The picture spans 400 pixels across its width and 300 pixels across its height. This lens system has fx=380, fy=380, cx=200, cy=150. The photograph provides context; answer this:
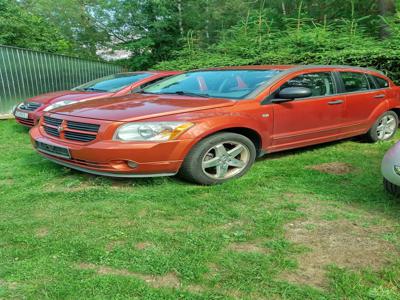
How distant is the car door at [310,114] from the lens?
4.70 m

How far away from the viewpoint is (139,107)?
4.18 m

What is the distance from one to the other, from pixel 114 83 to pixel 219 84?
11.7 feet

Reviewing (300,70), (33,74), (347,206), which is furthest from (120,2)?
(347,206)

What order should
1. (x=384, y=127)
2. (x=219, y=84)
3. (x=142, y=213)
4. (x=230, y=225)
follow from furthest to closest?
1. (x=384, y=127)
2. (x=219, y=84)
3. (x=142, y=213)
4. (x=230, y=225)

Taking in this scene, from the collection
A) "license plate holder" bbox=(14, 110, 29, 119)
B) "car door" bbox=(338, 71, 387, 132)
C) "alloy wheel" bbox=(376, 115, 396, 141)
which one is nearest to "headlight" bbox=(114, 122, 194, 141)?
"car door" bbox=(338, 71, 387, 132)

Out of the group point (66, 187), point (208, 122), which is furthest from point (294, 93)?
point (66, 187)

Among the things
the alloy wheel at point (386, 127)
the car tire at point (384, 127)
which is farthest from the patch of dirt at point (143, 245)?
the alloy wheel at point (386, 127)

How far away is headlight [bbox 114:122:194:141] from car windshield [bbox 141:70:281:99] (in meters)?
1.06

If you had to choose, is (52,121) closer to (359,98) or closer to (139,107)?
(139,107)

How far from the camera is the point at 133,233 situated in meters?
2.93

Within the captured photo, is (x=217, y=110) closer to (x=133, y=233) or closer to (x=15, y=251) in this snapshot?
(x=133, y=233)

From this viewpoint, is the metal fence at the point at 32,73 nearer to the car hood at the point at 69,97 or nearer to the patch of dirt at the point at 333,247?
the car hood at the point at 69,97

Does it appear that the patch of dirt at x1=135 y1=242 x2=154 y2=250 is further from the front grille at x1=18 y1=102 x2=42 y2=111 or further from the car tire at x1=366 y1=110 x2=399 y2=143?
the front grille at x1=18 y1=102 x2=42 y2=111

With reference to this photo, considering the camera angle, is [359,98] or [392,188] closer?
[392,188]
